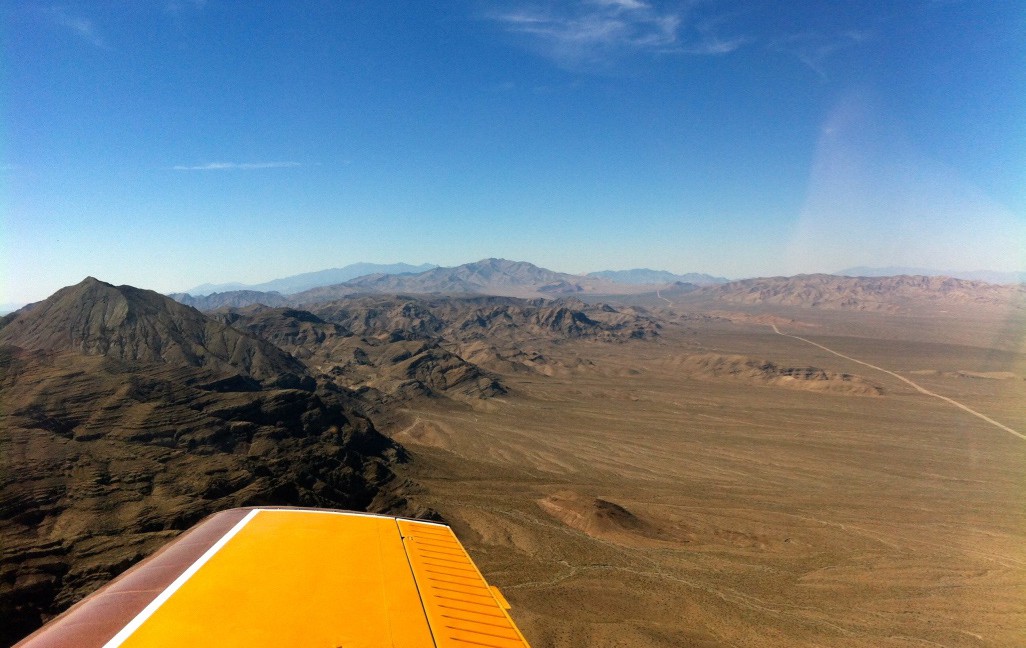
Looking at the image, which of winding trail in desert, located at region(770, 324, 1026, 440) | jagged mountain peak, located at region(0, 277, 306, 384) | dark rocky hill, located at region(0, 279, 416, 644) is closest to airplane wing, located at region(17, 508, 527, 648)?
dark rocky hill, located at region(0, 279, 416, 644)

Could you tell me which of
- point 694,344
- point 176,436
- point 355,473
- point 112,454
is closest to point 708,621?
point 355,473

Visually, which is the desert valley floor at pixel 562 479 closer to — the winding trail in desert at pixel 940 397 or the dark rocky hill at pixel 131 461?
the dark rocky hill at pixel 131 461

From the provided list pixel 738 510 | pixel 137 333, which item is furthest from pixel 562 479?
pixel 137 333

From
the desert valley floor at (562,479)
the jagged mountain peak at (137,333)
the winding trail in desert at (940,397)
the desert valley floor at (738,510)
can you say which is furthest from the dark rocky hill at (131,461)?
the winding trail in desert at (940,397)

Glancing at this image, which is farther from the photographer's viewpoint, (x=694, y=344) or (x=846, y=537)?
(x=694, y=344)

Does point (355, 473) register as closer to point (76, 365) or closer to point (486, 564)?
point (486, 564)

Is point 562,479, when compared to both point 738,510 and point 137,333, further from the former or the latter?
point 137,333
